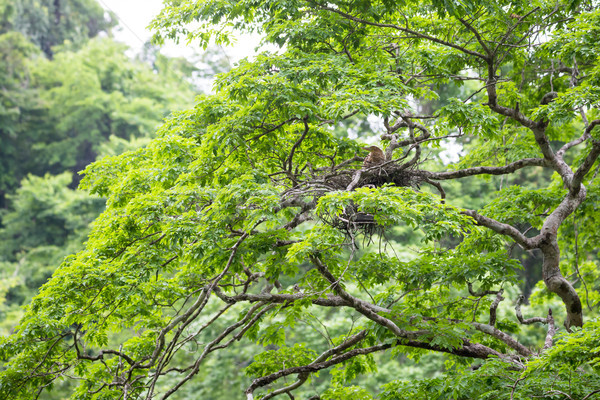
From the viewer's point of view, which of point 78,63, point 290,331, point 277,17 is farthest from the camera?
point 78,63

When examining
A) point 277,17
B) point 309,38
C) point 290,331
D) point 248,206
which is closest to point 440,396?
point 248,206

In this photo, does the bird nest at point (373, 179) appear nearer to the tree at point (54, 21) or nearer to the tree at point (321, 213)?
the tree at point (321, 213)

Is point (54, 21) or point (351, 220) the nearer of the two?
point (351, 220)

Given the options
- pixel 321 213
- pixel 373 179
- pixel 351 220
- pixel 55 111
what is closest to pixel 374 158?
pixel 373 179

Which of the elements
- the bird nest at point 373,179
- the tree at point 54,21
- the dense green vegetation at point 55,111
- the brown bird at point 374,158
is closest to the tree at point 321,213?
the bird nest at point 373,179

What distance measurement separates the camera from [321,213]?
16.4 ft

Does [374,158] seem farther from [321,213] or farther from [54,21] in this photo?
[54,21]

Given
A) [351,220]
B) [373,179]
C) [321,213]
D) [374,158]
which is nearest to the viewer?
[321,213]

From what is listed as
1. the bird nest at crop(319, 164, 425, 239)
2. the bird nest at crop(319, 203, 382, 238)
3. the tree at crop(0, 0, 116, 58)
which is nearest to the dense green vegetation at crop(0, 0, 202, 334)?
the tree at crop(0, 0, 116, 58)

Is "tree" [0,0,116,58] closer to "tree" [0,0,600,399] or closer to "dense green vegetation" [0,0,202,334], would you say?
"dense green vegetation" [0,0,202,334]

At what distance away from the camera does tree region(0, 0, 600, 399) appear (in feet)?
16.8

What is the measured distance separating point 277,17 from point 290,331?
11339 mm

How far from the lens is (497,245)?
7.11 meters

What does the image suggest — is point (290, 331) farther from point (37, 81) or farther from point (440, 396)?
point (37, 81)
